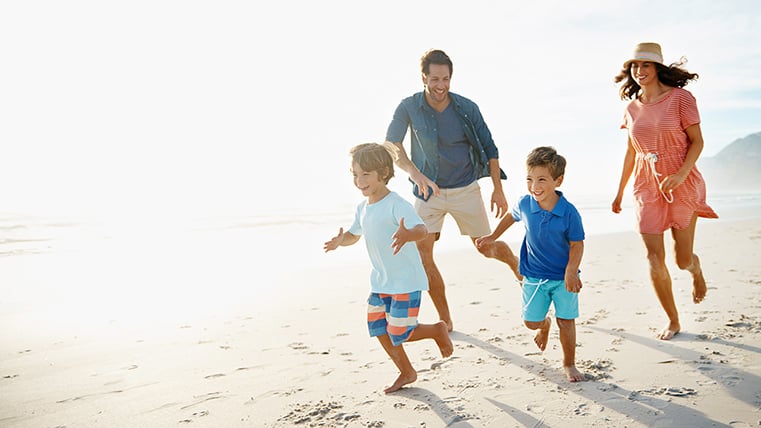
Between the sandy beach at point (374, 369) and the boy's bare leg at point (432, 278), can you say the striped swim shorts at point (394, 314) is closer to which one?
the sandy beach at point (374, 369)

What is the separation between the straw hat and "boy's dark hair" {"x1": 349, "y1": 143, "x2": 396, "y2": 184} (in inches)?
75.8

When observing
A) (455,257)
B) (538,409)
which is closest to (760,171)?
(455,257)

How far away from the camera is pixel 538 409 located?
107 inches

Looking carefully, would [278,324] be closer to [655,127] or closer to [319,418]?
[319,418]

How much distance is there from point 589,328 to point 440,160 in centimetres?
172

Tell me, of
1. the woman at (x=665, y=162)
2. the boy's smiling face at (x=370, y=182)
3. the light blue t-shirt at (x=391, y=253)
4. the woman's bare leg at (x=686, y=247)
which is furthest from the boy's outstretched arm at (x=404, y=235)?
the woman's bare leg at (x=686, y=247)

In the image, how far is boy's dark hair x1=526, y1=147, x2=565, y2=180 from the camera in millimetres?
3104

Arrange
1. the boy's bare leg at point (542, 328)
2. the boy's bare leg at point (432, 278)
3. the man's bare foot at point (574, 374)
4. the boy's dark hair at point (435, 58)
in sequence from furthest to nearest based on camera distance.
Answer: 1. the boy's bare leg at point (432, 278)
2. the boy's dark hair at point (435, 58)
3. the boy's bare leg at point (542, 328)
4. the man's bare foot at point (574, 374)

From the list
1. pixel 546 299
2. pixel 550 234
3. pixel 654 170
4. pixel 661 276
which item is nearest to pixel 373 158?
pixel 550 234

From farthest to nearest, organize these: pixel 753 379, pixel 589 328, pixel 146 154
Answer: pixel 146 154, pixel 589 328, pixel 753 379

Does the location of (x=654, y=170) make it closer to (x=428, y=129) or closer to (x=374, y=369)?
(x=428, y=129)

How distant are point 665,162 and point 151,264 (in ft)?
22.6

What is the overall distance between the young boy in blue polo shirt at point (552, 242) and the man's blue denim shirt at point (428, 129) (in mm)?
1291

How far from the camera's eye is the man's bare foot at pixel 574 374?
304 centimetres
